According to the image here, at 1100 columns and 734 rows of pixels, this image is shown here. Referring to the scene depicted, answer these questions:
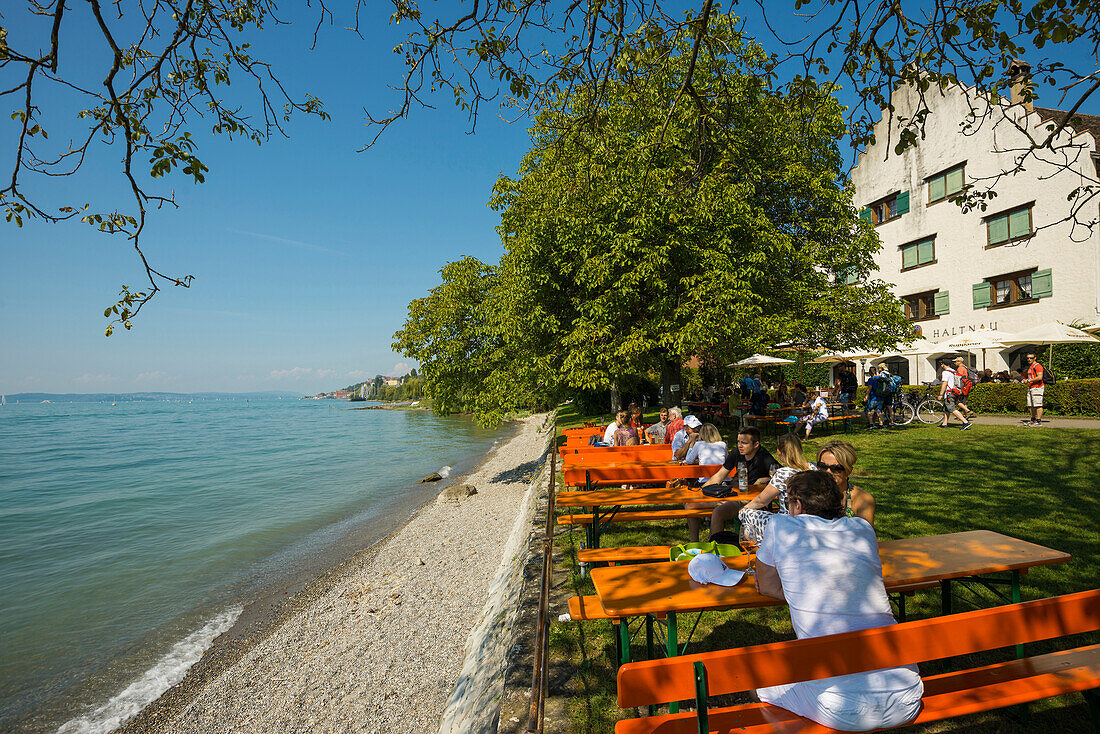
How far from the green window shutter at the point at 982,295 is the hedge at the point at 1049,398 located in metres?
6.56

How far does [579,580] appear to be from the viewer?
557cm

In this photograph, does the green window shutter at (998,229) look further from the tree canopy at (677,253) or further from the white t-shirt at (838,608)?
the white t-shirt at (838,608)

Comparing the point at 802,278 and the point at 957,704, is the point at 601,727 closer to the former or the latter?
the point at 957,704

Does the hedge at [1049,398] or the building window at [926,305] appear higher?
the building window at [926,305]

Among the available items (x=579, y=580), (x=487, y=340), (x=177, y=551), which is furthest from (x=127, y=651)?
(x=487, y=340)

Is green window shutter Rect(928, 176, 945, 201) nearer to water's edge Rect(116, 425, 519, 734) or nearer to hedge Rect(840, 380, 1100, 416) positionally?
hedge Rect(840, 380, 1100, 416)

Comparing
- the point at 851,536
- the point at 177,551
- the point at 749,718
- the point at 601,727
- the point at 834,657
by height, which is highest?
the point at 851,536

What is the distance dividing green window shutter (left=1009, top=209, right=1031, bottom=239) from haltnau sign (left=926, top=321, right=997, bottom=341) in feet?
11.8

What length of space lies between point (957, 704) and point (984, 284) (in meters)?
25.9

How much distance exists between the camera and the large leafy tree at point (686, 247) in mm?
12445

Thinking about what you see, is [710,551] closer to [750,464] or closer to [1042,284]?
[750,464]

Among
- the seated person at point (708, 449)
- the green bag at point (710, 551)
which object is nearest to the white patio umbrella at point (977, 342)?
the seated person at point (708, 449)

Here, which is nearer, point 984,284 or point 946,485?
point 946,485

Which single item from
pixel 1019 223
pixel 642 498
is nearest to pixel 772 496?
pixel 642 498
